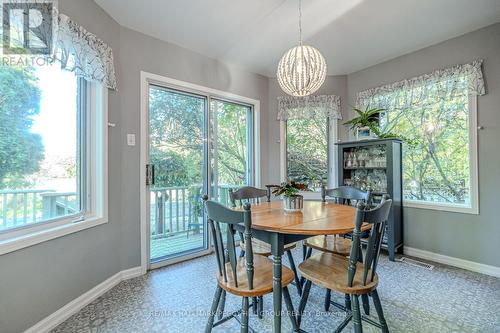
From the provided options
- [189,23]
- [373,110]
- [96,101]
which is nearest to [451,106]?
[373,110]

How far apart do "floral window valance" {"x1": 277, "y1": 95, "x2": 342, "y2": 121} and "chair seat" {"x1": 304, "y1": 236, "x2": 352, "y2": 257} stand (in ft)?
7.03

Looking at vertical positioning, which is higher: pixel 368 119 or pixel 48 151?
pixel 368 119

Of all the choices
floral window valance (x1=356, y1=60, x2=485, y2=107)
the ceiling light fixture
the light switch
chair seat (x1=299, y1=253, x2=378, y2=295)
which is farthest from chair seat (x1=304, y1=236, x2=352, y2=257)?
floral window valance (x1=356, y1=60, x2=485, y2=107)

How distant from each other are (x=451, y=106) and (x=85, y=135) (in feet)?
12.7

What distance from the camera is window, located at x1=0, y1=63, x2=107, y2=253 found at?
5.33ft

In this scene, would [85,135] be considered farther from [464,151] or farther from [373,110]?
[464,151]

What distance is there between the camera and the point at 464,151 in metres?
2.74

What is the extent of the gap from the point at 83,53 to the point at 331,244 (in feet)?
8.46

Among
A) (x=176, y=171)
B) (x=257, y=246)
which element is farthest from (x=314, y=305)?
(x=176, y=171)

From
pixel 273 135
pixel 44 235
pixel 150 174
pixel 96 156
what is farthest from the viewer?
pixel 273 135

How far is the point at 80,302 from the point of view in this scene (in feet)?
6.49

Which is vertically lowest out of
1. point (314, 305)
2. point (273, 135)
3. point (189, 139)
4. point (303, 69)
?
point (314, 305)

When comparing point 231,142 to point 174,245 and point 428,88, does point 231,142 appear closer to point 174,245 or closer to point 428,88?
point 174,245

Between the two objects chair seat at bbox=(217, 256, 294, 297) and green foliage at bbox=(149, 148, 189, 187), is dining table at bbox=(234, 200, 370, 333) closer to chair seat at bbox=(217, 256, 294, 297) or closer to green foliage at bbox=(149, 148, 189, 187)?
chair seat at bbox=(217, 256, 294, 297)
